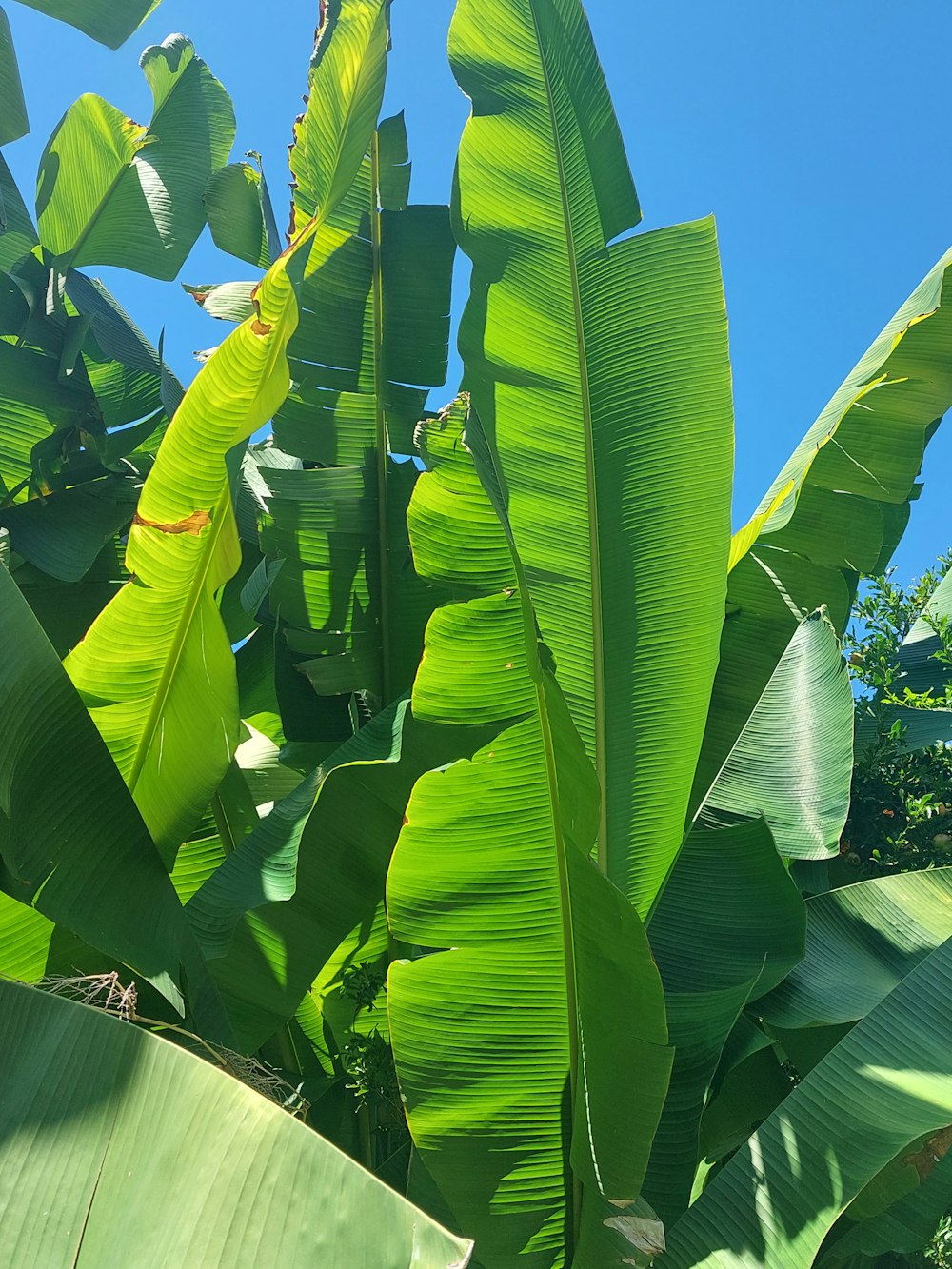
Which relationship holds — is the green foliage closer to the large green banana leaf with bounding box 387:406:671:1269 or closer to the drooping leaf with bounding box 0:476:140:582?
the large green banana leaf with bounding box 387:406:671:1269

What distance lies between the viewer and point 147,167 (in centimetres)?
333

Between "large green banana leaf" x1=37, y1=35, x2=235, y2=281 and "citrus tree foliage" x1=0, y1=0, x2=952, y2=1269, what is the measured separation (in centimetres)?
42

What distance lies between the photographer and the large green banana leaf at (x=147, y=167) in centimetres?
331

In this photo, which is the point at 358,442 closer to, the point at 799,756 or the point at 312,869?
the point at 312,869

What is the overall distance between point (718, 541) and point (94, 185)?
2491mm

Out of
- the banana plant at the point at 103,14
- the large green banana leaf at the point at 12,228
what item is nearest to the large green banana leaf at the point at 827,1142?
the banana plant at the point at 103,14

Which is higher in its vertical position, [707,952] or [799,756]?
[799,756]

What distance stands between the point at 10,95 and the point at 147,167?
2.96 ft

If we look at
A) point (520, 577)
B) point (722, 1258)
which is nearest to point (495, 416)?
point (520, 577)

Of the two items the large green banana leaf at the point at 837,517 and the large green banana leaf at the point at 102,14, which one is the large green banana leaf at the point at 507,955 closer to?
the large green banana leaf at the point at 837,517

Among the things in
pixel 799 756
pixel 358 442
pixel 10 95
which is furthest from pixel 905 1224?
pixel 10 95

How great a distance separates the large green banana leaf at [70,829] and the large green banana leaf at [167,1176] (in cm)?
52

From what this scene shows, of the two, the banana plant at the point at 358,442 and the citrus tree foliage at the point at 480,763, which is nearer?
the citrus tree foliage at the point at 480,763

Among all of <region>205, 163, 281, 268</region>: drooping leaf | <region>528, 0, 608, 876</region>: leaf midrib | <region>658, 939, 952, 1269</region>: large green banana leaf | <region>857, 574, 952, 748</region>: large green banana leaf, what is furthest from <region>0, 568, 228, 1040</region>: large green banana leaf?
<region>857, 574, 952, 748</region>: large green banana leaf
